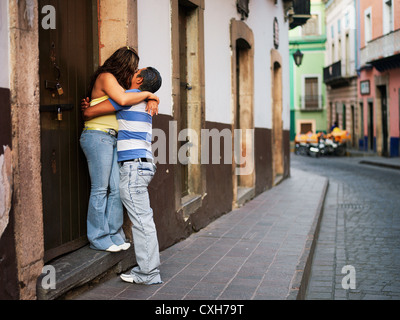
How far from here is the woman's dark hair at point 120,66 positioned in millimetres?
4516

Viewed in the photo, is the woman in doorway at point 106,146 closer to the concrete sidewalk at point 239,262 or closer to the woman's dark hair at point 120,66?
the woman's dark hair at point 120,66

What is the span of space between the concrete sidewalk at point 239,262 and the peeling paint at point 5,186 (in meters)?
1.04

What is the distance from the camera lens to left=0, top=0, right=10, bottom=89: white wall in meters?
3.34

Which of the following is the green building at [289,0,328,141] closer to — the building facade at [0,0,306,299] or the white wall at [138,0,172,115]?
the building facade at [0,0,306,299]

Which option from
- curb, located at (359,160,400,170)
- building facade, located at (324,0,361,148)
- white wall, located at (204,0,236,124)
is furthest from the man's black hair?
building facade, located at (324,0,361,148)

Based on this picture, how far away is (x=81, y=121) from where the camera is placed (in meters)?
4.67

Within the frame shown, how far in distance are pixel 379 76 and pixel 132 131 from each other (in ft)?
82.4

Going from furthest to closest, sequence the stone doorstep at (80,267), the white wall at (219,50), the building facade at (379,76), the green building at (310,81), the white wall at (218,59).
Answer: the green building at (310,81), the building facade at (379,76), the white wall at (218,59), the white wall at (219,50), the stone doorstep at (80,267)

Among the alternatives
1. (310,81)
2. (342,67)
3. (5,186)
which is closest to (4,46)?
(5,186)

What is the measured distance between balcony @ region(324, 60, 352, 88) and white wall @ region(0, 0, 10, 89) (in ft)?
104

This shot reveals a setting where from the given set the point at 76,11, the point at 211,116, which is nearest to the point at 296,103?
the point at 211,116

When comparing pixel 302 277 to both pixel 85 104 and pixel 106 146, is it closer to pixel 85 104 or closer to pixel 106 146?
pixel 106 146

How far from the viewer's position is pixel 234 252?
18.9ft

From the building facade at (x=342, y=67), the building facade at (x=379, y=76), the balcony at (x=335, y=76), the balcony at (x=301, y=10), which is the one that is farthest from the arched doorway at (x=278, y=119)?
the balcony at (x=335, y=76)
